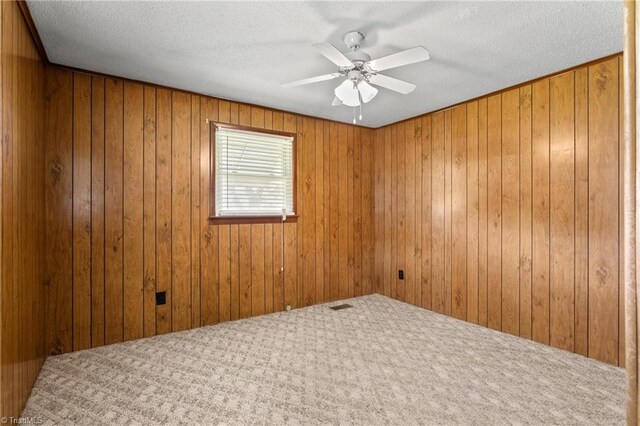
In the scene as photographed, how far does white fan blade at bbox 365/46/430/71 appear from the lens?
1.94 m

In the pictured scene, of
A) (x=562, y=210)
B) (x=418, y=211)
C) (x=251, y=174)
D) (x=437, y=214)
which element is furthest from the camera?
(x=418, y=211)

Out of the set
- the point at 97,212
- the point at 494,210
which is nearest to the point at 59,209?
the point at 97,212

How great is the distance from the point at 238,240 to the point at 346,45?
2212 mm

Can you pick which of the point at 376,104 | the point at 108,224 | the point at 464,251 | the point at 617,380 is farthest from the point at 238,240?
the point at 617,380

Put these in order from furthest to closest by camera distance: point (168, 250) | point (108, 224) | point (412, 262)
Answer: point (412, 262), point (168, 250), point (108, 224)

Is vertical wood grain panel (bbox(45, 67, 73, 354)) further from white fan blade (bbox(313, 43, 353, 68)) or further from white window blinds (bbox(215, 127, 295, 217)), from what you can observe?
white fan blade (bbox(313, 43, 353, 68))

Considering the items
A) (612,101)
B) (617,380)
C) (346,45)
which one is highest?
(346,45)

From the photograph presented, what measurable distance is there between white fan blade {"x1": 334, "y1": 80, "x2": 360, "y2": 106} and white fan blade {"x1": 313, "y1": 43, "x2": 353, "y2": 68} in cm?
22

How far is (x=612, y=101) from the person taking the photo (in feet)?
8.25

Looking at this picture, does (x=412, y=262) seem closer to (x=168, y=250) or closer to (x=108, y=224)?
(x=168, y=250)

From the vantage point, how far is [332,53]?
198 centimetres

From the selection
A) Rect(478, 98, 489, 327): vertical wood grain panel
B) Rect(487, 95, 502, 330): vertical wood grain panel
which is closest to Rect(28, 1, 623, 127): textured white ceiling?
Rect(487, 95, 502, 330): vertical wood grain panel

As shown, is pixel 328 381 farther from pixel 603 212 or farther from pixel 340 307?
pixel 603 212

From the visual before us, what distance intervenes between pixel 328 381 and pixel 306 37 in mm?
2370
